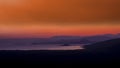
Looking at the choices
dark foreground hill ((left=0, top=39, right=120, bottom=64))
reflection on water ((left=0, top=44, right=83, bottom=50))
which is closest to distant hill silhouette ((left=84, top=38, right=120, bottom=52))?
dark foreground hill ((left=0, top=39, right=120, bottom=64))

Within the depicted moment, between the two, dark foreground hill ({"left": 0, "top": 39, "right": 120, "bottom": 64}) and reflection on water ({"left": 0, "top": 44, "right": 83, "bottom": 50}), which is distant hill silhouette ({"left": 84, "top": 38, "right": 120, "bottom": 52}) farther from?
reflection on water ({"left": 0, "top": 44, "right": 83, "bottom": 50})

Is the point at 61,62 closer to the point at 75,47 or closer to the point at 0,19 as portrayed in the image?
the point at 75,47

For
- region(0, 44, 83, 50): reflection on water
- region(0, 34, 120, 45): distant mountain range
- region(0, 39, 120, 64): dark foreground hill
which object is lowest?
region(0, 39, 120, 64): dark foreground hill

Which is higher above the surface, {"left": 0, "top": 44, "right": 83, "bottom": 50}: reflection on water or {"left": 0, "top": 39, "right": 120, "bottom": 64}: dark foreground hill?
{"left": 0, "top": 44, "right": 83, "bottom": 50}: reflection on water

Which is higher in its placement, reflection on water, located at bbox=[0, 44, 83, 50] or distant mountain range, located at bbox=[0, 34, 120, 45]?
distant mountain range, located at bbox=[0, 34, 120, 45]

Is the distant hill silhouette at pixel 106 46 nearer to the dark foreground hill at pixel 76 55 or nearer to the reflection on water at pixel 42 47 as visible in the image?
the dark foreground hill at pixel 76 55

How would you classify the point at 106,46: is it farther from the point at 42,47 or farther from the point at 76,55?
the point at 42,47
